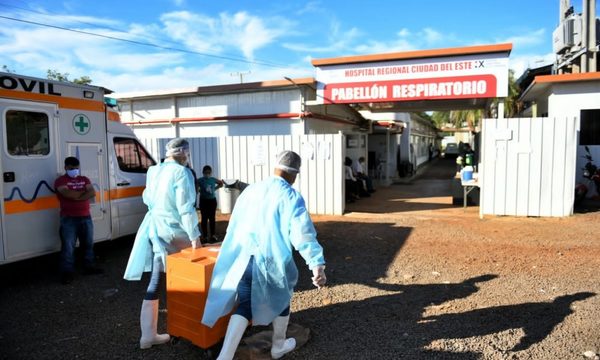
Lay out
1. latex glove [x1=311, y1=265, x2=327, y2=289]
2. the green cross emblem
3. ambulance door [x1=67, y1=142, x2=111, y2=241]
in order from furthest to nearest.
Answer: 1. ambulance door [x1=67, y1=142, x2=111, y2=241]
2. the green cross emblem
3. latex glove [x1=311, y1=265, x2=327, y2=289]

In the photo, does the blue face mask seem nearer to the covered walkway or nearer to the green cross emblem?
the green cross emblem

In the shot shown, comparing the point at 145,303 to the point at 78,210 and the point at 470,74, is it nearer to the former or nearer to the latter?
the point at 78,210

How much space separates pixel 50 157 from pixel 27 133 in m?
0.43

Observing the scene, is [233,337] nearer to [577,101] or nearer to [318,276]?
[318,276]

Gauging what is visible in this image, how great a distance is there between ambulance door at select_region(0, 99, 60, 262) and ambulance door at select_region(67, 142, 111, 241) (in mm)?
444

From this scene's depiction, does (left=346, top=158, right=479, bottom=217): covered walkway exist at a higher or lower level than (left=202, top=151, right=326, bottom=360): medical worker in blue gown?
lower

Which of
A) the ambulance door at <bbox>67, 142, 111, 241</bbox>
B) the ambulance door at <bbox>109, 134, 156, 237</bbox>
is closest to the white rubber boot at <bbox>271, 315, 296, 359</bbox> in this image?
the ambulance door at <bbox>67, 142, 111, 241</bbox>

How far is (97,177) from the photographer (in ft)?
21.5

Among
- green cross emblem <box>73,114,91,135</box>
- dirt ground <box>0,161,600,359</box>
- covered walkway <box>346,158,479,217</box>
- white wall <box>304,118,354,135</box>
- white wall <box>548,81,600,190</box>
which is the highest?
white wall <box>548,81,600,190</box>

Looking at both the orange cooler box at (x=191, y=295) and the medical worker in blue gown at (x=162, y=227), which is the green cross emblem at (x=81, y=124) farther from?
the orange cooler box at (x=191, y=295)

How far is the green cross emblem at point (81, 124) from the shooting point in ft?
20.4

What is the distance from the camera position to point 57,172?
5941 mm

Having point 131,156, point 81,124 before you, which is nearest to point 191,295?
point 81,124

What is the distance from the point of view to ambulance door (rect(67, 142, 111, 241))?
20.8ft
